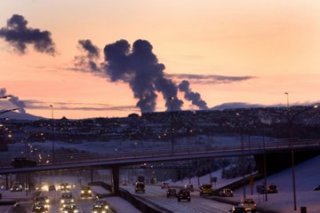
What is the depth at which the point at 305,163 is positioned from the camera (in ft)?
591

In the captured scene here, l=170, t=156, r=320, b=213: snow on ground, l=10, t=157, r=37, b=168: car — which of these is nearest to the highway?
l=170, t=156, r=320, b=213: snow on ground

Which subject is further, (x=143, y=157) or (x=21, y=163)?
(x=143, y=157)

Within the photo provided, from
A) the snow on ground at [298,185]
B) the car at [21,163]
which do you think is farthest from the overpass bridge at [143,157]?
the snow on ground at [298,185]

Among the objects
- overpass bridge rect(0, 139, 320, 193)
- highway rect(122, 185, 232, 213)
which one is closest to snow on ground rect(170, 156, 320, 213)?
overpass bridge rect(0, 139, 320, 193)

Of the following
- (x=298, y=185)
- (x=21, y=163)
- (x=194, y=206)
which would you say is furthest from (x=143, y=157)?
(x=194, y=206)

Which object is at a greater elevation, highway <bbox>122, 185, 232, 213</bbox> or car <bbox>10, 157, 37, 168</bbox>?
car <bbox>10, 157, 37, 168</bbox>

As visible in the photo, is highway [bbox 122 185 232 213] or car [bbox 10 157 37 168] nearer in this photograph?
highway [bbox 122 185 232 213]

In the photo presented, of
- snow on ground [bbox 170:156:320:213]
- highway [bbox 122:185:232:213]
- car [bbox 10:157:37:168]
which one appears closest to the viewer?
highway [bbox 122:185:232:213]

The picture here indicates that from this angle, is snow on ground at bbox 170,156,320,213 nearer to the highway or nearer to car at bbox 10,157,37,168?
the highway

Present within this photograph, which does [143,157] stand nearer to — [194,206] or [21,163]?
[21,163]

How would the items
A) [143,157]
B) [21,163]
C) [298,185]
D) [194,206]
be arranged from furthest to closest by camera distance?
[298,185] → [143,157] → [21,163] → [194,206]

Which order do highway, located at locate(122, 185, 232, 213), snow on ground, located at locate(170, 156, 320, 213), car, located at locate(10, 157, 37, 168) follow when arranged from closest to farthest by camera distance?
highway, located at locate(122, 185, 232, 213) < snow on ground, located at locate(170, 156, 320, 213) < car, located at locate(10, 157, 37, 168)

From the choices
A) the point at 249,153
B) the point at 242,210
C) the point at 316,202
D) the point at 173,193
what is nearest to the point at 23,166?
the point at 173,193

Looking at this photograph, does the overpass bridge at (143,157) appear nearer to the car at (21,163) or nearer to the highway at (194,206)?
the car at (21,163)
